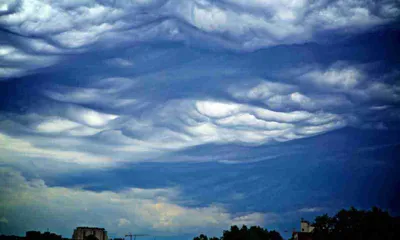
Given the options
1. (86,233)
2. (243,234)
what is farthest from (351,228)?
(86,233)

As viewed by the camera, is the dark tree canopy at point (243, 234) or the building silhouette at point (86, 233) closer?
the dark tree canopy at point (243, 234)

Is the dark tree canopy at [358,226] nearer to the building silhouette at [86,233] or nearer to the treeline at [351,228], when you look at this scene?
the treeline at [351,228]

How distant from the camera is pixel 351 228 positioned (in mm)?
110438

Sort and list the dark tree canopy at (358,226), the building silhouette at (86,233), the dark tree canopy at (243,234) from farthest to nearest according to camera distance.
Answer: the building silhouette at (86,233), the dark tree canopy at (243,234), the dark tree canopy at (358,226)

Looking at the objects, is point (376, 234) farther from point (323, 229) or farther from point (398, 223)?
point (323, 229)

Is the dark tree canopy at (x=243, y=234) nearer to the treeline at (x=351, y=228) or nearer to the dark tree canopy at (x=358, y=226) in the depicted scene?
the treeline at (x=351, y=228)

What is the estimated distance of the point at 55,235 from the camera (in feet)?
508

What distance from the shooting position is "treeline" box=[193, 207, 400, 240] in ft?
333

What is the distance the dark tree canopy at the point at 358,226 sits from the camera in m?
101

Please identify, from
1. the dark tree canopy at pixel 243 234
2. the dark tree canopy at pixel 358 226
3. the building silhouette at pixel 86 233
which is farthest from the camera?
the building silhouette at pixel 86 233

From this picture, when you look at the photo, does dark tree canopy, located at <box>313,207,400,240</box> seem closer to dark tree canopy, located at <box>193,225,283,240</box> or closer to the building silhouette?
dark tree canopy, located at <box>193,225,283,240</box>

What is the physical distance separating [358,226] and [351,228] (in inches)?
107

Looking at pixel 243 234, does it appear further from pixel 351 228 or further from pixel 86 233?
pixel 86 233

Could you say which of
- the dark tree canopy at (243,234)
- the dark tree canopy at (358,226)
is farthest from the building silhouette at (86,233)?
the dark tree canopy at (358,226)
